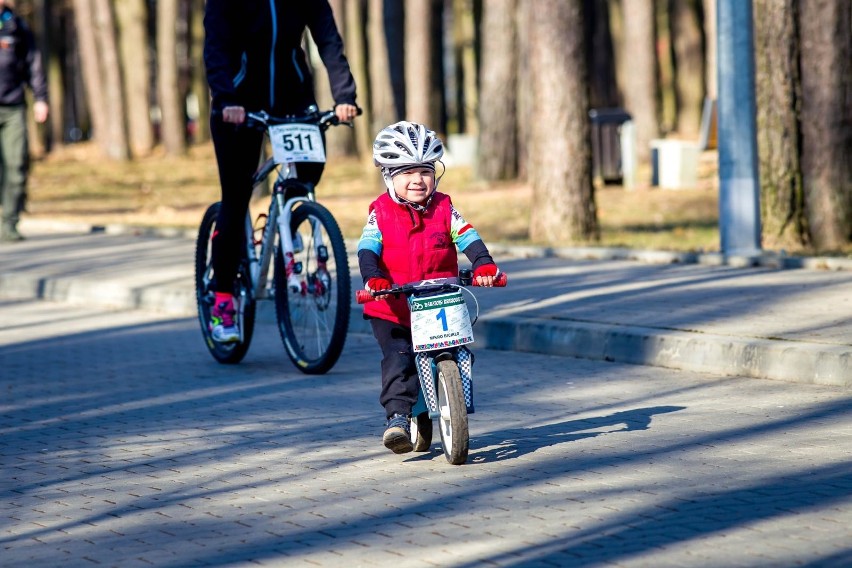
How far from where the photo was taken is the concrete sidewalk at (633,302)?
27.0 ft

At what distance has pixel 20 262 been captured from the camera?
1470 cm

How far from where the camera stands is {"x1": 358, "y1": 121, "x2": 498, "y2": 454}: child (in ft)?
20.7

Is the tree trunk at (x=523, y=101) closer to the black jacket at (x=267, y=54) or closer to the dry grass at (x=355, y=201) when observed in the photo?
the dry grass at (x=355, y=201)

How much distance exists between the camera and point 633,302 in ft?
33.0

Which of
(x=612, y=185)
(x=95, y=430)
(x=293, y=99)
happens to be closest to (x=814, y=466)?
(x=95, y=430)

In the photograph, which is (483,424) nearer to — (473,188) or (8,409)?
(8,409)

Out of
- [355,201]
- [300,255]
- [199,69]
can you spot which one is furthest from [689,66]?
[300,255]

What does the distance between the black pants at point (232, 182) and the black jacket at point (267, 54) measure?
0.18 m

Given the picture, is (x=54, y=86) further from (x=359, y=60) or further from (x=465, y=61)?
(x=359, y=60)

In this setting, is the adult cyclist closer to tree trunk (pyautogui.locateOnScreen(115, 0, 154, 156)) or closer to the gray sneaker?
the gray sneaker

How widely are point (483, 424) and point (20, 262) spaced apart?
28.5 feet

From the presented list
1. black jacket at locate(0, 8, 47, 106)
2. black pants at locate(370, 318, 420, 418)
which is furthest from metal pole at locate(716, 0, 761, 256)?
black jacket at locate(0, 8, 47, 106)

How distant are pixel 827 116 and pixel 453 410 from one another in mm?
7565

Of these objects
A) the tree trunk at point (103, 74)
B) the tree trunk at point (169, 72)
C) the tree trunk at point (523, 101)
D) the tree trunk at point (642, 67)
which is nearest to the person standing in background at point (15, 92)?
the tree trunk at point (523, 101)
